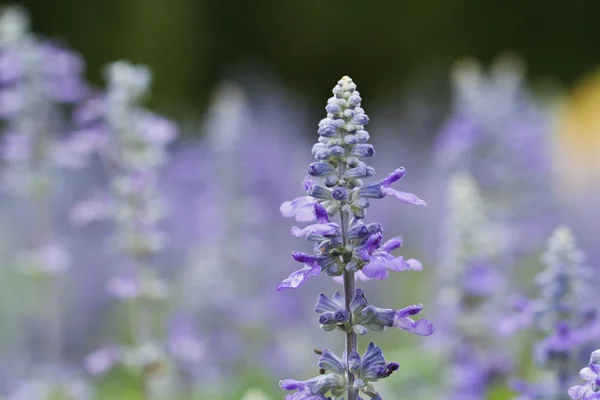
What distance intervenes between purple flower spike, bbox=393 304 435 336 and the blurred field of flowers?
63 cm

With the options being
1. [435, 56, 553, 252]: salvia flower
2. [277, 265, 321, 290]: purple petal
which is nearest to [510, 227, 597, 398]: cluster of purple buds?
[277, 265, 321, 290]: purple petal

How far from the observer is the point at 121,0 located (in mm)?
13523

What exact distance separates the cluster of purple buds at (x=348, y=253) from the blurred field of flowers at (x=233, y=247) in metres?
0.56

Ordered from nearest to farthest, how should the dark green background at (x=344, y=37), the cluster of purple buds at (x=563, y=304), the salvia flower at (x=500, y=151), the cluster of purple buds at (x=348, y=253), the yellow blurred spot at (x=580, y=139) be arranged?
the cluster of purple buds at (x=348, y=253)
the cluster of purple buds at (x=563, y=304)
the salvia flower at (x=500, y=151)
the yellow blurred spot at (x=580, y=139)
the dark green background at (x=344, y=37)

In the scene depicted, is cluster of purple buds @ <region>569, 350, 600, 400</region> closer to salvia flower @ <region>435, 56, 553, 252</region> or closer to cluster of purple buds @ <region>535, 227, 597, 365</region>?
cluster of purple buds @ <region>535, 227, 597, 365</region>

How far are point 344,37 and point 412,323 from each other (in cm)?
1238

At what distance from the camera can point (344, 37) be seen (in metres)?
→ 14.2

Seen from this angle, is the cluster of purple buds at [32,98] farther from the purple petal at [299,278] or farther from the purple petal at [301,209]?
the purple petal at [299,278]

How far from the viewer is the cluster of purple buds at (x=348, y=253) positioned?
6.66 ft

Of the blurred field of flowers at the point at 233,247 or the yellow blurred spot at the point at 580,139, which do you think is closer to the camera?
the blurred field of flowers at the point at 233,247

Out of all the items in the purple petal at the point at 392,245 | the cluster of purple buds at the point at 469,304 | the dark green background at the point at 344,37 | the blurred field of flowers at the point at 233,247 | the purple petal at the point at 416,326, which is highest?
the dark green background at the point at 344,37

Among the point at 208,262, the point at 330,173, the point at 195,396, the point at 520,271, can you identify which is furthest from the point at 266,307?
the point at 330,173

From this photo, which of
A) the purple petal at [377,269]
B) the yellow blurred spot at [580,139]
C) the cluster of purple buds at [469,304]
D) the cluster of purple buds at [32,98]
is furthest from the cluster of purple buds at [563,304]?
the yellow blurred spot at [580,139]

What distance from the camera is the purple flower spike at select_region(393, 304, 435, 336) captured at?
2020 millimetres
